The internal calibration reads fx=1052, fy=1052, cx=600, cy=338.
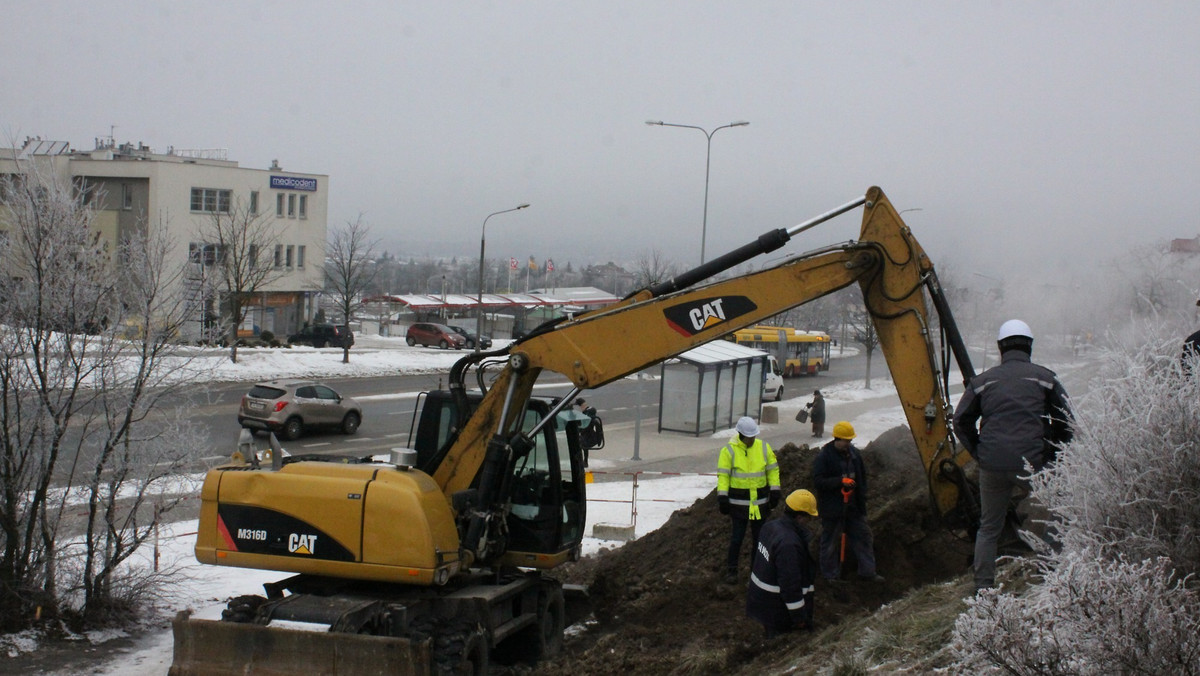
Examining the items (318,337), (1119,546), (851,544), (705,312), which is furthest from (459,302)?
(1119,546)

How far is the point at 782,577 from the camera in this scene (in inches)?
289

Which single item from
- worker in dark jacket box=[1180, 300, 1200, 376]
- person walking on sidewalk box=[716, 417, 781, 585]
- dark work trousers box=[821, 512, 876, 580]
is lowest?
dark work trousers box=[821, 512, 876, 580]

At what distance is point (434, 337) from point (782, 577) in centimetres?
4874

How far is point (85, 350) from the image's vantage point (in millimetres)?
9898

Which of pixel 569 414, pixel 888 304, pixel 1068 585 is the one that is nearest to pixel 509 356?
pixel 569 414

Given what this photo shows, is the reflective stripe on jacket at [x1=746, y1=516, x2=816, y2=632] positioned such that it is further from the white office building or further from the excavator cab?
the white office building

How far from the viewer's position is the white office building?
4912 centimetres

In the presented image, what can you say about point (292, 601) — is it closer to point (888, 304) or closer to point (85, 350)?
point (85, 350)

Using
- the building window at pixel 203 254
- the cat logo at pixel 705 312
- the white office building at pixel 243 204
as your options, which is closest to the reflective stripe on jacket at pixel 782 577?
the cat logo at pixel 705 312

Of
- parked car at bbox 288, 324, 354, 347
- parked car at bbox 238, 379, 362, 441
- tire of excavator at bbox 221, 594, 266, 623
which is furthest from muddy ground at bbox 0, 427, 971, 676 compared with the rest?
parked car at bbox 288, 324, 354, 347

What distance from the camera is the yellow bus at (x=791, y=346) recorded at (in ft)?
166

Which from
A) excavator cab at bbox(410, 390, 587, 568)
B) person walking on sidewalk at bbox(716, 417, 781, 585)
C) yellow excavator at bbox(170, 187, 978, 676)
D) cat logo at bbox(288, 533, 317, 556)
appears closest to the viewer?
yellow excavator at bbox(170, 187, 978, 676)

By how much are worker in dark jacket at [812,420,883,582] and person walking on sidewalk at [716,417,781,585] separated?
584 millimetres

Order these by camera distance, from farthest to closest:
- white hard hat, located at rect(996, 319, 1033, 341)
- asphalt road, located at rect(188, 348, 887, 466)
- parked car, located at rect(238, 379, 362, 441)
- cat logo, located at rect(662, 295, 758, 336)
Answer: parked car, located at rect(238, 379, 362, 441) → asphalt road, located at rect(188, 348, 887, 466) → cat logo, located at rect(662, 295, 758, 336) → white hard hat, located at rect(996, 319, 1033, 341)
